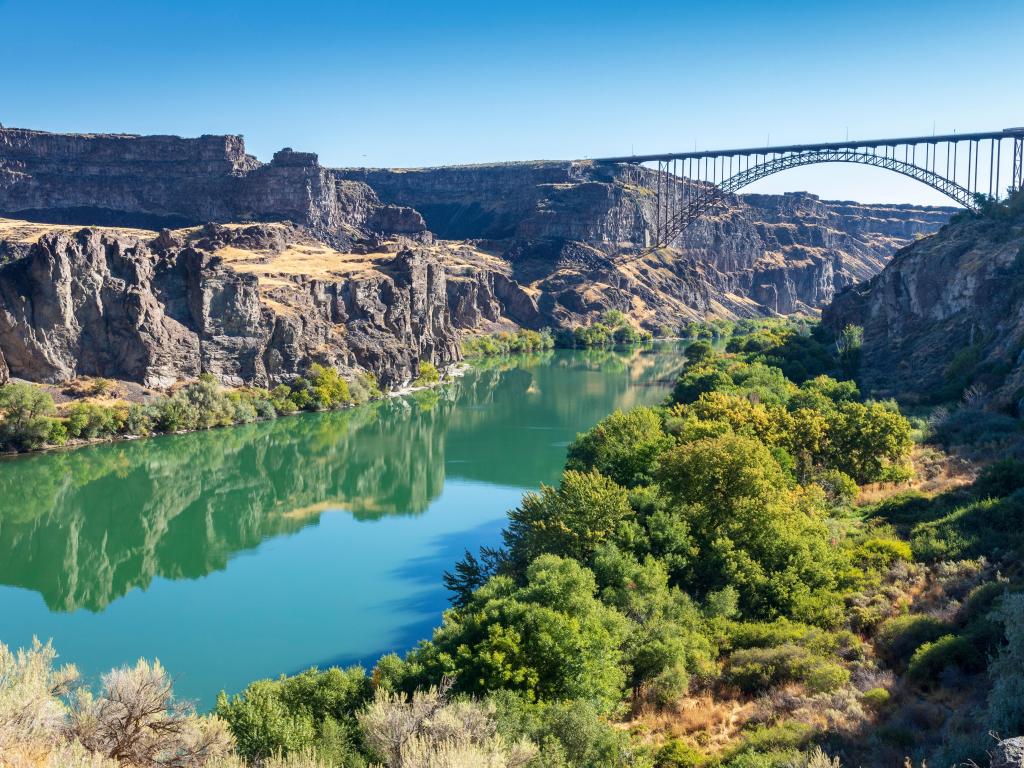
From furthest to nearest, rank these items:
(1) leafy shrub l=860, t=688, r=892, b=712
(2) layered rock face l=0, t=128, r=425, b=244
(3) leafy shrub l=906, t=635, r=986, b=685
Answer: (2) layered rock face l=0, t=128, r=425, b=244 < (3) leafy shrub l=906, t=635, r=986, b=685 < (1) leafy shrub l=860, t=688, r=892, b=712

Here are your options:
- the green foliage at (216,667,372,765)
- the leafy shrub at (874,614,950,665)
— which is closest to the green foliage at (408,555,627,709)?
the green foliage at (216,667,372,765)

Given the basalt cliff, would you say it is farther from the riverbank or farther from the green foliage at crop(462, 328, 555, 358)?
the green foliage at crop(462, 328, 555, 358)

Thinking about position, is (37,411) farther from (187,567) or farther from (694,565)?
(694,565)

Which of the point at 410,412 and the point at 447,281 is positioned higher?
the point at 447,281

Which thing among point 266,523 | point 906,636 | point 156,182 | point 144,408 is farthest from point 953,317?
point 156,182

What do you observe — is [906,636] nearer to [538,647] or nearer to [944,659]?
[944,659]

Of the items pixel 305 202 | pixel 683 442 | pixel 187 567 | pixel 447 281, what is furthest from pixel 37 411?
pixel 305 202
